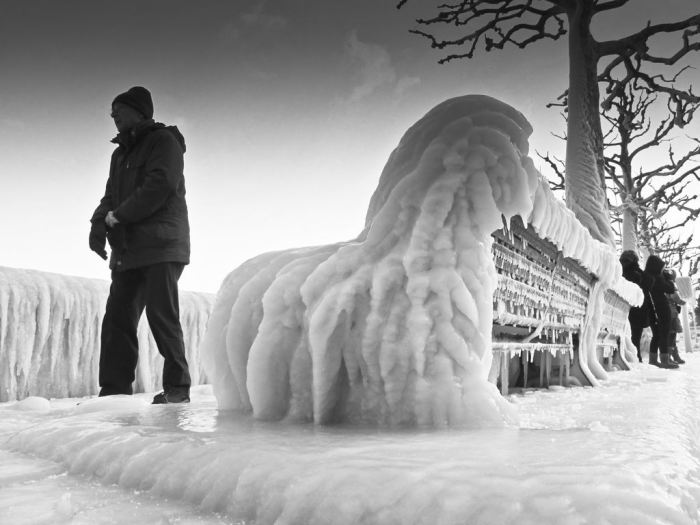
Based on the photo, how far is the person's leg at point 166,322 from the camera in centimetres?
189

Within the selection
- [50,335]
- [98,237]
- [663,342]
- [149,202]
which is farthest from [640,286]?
[50,335]

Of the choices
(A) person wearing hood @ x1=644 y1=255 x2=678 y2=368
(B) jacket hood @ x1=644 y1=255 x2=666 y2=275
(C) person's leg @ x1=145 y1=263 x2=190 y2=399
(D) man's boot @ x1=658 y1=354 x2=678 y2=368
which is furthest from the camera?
(B) jacket hood @ x1=644 y1=255 x2=666 y2=275

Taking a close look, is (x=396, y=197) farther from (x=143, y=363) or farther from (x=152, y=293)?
(x=143, y=363)

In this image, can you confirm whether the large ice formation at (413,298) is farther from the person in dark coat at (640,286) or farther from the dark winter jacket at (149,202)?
the person in dark coat at (640,286)

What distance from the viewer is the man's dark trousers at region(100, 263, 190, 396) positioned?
1922mm

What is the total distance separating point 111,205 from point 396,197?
1.60m

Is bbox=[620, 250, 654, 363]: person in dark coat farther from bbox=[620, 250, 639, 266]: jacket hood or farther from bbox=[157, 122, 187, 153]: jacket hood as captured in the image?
Result: bbox=[157, 122, 187, 153]: jacket hood

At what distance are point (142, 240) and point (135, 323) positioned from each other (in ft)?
1.31

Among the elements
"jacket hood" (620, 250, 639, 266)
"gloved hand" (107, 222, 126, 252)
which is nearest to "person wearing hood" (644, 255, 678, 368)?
"jacket hood" (620, 250, 639, 266)

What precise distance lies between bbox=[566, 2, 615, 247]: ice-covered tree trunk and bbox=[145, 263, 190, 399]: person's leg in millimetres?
2850

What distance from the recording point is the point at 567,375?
239 centimetres

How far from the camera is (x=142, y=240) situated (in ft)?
6.39

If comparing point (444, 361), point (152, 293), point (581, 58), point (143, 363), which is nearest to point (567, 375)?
point (444, 361)

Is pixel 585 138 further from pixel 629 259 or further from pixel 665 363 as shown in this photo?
pixel 665 363
